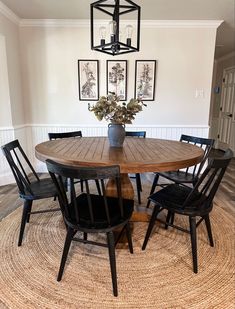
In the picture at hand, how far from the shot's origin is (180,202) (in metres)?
1.79

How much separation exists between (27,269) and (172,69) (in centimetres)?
346

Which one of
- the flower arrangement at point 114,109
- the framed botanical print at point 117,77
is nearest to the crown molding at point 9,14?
the framed botanical print at point 117,77

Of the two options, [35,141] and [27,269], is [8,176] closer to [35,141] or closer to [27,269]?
[35,141]

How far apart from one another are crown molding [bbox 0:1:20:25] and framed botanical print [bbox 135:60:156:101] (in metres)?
1.95

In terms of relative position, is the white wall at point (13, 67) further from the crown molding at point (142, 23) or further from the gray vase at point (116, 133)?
the gray vase at point (116, 133)

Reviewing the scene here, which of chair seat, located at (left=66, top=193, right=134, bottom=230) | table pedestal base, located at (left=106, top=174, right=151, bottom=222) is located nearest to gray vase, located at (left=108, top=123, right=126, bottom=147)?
table pedestal base, located at (left=106, top=174, right=151, bottom=222)

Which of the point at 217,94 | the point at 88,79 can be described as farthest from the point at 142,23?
the point at 217,94

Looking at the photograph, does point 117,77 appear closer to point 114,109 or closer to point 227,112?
point 114,109

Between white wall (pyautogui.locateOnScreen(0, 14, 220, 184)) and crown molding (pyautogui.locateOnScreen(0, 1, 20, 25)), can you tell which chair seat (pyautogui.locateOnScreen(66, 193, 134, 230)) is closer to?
white wall (pyautogui.locateOnScreen(0, 14, 220, 184))

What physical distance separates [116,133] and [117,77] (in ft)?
6.41

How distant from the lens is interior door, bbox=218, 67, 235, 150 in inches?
224

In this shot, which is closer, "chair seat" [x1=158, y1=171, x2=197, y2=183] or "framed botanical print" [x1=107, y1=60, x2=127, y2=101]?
"chair seat" [x1=158, y1=171, x2=197, y2=183]

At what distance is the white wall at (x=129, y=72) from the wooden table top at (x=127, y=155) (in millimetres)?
1648

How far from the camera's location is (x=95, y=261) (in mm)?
1811
